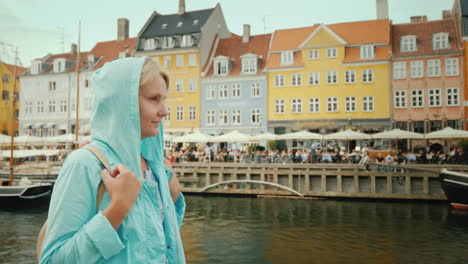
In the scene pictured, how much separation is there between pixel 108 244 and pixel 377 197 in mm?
21872

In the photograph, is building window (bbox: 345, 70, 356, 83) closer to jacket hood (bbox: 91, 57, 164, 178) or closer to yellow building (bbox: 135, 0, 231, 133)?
yellow building (bbox: 135, 0, 231, 133)

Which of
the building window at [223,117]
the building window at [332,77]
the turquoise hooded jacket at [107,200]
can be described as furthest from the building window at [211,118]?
the turquoise hooded jacket at [107,200]

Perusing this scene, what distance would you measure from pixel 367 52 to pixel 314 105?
19.7 feet

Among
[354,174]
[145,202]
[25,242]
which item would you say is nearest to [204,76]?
Result: [354,174]

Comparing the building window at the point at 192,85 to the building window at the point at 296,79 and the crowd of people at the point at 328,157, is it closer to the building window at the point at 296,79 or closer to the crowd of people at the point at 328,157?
the building window at the point at 296,79

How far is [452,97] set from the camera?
1341 inches

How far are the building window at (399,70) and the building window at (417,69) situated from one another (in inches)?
23.2

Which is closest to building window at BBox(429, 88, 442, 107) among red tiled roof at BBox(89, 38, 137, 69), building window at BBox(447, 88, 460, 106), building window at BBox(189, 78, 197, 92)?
building window at BBox(447, 88, 460, 106)

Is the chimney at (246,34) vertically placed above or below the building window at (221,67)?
above

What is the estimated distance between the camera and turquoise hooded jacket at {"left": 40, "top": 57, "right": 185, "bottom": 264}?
131 cm

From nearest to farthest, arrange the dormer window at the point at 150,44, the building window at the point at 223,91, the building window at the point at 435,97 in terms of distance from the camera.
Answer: the building window at the point at 435,97, the building window at the point at 223,91, the dormer window at the point at 150,44

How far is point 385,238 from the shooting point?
13602 mm

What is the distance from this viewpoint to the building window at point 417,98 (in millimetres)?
34781

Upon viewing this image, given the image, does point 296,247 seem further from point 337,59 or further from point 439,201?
point 337,59
